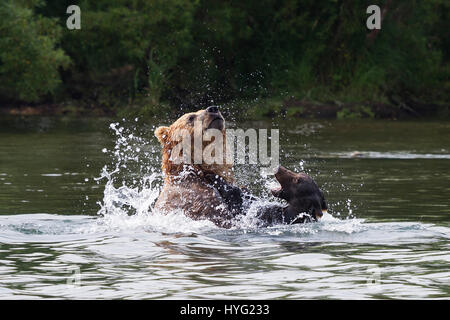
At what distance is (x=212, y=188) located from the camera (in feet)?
32.0

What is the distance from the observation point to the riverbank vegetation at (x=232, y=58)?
35750mm

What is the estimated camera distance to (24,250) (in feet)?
28.6

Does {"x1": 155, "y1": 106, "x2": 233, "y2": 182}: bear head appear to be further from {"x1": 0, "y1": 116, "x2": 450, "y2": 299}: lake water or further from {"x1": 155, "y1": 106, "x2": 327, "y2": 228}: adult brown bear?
{"x1": 0, "y1": 116, "x2": 450, "y2": 299}: lake water

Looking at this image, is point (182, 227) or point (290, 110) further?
point (290, 110)

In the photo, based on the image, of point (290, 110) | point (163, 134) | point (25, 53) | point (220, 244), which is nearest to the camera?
point (220, 244)

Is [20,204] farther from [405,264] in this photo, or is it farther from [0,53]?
[0,53]

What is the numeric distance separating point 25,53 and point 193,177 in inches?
972

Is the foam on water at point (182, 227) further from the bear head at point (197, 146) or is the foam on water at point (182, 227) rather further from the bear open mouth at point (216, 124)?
the bear open mouth at point (216, 124)

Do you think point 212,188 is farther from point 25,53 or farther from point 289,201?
point 25,53

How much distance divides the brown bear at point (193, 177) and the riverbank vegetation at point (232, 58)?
2354 cm

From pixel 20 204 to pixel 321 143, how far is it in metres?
12.3

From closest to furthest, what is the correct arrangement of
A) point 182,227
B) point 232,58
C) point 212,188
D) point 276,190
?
point 182,227, point 276,190, point 212,188, point 232,58

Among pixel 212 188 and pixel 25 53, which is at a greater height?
pixel 25 53

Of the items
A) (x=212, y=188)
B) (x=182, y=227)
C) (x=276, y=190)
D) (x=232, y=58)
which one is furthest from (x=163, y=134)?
(x=232, y=58)
